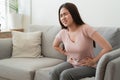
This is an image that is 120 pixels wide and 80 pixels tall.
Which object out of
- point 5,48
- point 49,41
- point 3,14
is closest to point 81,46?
point 49,41

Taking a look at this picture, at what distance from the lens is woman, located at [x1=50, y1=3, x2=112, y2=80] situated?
189 cm

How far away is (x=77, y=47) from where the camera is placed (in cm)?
197

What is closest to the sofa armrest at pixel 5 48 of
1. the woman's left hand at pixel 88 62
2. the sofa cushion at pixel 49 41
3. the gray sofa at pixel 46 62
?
the gray sofa at pixel 46 62

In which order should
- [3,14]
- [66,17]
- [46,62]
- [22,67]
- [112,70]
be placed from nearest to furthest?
1. [112,70]
2. [66,17]
3. [22,67]
4. [46,62]
5. [3,14]

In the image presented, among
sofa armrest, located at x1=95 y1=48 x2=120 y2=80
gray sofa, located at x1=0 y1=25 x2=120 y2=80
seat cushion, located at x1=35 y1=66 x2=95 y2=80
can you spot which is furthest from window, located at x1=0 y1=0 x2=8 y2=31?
sofa armrest, located at x1=95 y1=48 x2=120 y2=80

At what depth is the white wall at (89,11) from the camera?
2604 millimetres

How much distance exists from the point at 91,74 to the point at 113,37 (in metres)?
0.51

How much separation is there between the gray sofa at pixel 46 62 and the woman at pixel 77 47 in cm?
10

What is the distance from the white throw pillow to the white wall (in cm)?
51

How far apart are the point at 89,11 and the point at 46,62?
0.89 meters

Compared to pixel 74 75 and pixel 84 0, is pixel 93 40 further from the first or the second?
pixel 84 0

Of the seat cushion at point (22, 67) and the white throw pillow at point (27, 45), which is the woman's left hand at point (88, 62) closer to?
the seat cushion at point (22, 67)

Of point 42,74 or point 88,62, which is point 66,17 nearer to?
point 88,62

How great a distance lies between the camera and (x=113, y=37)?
220 cm
